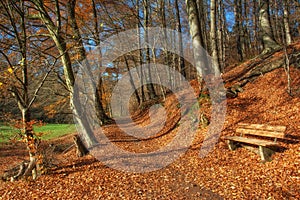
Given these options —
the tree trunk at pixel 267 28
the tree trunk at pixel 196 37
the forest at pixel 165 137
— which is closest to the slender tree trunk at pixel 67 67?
the forest at pixel 165 137

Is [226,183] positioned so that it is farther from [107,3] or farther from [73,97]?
[107,3]

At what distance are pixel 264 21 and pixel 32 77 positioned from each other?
1230 centimetres

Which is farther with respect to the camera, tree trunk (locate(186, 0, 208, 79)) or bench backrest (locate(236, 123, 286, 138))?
tree trunk (locate(186, 0, 208, 79))

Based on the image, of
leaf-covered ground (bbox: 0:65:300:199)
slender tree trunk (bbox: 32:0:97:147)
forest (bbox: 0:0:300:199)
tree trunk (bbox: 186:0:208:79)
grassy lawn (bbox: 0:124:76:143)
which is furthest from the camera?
tree trunk (bbox: 186:0:208:79)

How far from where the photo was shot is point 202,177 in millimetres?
5184

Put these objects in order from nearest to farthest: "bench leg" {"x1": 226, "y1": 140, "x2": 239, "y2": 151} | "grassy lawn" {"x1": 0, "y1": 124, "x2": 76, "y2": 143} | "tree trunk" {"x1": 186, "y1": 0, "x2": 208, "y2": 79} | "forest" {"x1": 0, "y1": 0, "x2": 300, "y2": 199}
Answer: "forest" {"x1": 0, "y1": 0, "x2": 300, "y2": 199}
"bench leg" {"x1": 226, "y1": 140, "x2": 239, "y2": 151}
"grassy lawn" {"x1": 0, "y1": 124, "x2": 76, "y2": 143}
"tree trunk" {"x1": 186, "y1": 0, "x2": 208, "y2": 79}

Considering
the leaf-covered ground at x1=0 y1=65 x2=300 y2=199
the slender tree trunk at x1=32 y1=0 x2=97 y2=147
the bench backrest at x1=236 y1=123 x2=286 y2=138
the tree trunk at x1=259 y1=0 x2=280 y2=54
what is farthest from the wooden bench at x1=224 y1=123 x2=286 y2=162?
the tree trunk at x1=259 y1=0 x2=280 y2=54

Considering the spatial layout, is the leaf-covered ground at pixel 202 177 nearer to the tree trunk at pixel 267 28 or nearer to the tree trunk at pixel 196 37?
the tree trunk at pixel 196 37

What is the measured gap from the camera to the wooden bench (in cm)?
510

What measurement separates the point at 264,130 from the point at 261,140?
0.32 m

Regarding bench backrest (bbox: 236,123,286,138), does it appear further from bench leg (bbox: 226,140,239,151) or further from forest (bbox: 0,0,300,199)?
bench leg (bbox: 226,140,239,151)

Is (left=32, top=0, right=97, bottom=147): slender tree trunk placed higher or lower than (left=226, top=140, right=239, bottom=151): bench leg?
higher

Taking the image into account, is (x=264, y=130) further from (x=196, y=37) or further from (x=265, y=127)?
(x=196, y=37)

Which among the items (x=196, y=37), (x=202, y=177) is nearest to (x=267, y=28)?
(x=196, y=37)
